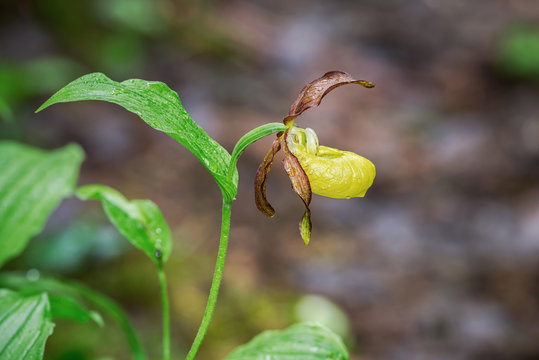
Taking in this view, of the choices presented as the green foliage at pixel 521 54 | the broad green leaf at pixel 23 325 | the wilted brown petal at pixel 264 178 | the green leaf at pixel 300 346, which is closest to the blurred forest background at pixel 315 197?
the green foliage at pixel 521 54

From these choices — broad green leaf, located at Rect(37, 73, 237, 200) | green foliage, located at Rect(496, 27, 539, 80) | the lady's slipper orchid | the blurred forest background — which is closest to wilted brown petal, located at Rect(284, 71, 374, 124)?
the lady's slipper orchid

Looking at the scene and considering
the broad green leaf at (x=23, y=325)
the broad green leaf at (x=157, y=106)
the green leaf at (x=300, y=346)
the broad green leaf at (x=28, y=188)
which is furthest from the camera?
the broad green leaf at (x=28, y=188)

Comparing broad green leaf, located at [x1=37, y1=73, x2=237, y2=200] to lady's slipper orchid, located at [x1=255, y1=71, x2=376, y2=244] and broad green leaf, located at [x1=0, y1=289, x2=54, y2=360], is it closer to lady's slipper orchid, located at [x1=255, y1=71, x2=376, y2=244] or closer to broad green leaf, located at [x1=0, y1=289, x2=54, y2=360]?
lady's slipper orchid, located at [x1=255, y1=71, x2=376, y2=244]

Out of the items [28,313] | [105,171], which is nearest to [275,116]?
[105,171]

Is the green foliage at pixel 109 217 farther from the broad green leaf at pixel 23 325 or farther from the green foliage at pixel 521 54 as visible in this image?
the green foliage at pixel 521 54

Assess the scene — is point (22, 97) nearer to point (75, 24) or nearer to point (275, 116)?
point (75, 24)

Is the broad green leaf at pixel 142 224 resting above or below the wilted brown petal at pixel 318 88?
below

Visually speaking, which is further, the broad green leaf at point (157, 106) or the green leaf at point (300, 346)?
the green leaf at point (300, 346)
